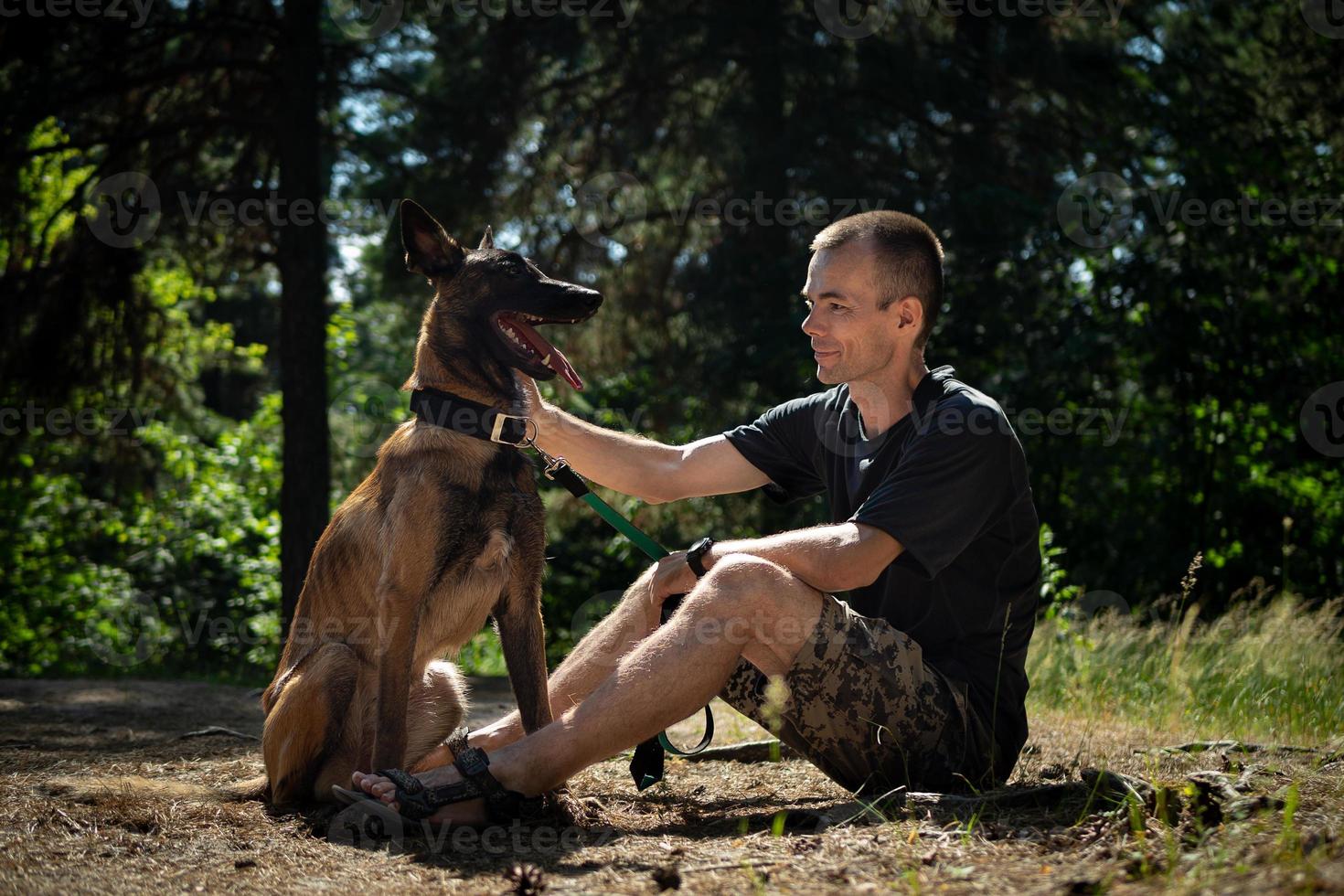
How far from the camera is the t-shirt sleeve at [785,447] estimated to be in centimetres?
393

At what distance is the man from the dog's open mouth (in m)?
0.12

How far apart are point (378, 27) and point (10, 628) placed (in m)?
9.56

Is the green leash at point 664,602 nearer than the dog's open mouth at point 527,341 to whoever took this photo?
Yes

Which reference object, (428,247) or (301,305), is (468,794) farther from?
(301,305)

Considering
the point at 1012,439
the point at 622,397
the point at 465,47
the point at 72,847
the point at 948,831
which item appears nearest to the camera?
the point at 948,831

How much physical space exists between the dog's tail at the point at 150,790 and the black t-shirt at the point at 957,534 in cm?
214

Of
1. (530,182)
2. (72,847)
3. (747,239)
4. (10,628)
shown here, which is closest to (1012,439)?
(72,847)

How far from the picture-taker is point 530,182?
437 inches

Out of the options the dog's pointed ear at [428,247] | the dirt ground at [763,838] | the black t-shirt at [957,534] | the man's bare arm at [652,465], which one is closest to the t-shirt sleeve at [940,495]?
the black t-shirt at [957,534]

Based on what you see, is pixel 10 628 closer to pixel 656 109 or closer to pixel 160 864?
pixel 656 109

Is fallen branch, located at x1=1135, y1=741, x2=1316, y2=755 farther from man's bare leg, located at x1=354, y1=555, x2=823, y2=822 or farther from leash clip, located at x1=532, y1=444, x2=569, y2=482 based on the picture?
leash clip, located at x1=532, y1=444, x2=569, y2=482

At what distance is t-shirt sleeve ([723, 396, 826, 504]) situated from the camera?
12.9 ft

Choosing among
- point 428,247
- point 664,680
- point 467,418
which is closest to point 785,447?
point 467,418

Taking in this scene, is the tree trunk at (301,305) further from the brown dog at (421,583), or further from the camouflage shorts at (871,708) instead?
the camouflage shorts at (871,708)
